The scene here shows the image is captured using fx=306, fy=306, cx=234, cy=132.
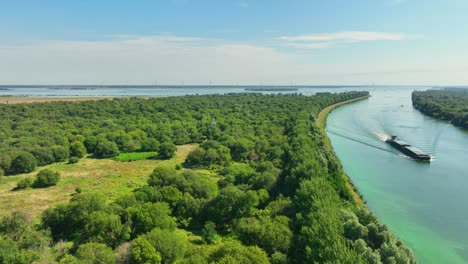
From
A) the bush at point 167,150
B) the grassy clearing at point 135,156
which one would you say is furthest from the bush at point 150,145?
the bush at point 167,150

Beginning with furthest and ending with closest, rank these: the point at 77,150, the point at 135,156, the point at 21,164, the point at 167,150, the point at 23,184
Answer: the point at 135,156
the point at 77,150
the point at 167,150
the point at 21,164
the point at 23,184

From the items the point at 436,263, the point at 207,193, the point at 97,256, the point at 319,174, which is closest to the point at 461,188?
the point at 436,263

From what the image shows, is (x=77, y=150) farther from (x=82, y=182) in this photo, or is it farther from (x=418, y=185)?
(x=418, y=185)

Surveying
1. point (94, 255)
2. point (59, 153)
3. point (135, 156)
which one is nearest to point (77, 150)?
point (59, 153)

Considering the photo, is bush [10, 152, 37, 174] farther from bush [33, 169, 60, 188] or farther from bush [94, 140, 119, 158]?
bush [94, 140, 119, 158]

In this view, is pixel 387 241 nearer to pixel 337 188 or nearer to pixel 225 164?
pixel 337 188

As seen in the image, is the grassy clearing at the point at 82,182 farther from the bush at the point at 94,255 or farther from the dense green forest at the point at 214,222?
the bush at the point at 94,255
